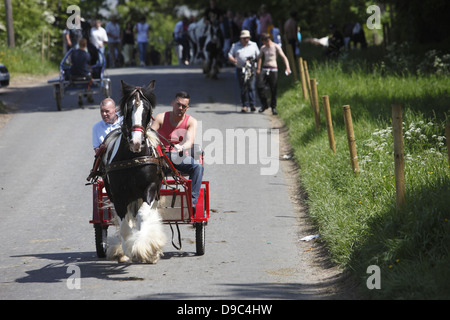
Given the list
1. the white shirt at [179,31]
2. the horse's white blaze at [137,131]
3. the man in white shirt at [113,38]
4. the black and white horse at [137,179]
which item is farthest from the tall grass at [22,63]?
the horse's white blaze at [137,131]

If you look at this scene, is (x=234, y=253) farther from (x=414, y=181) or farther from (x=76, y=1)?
(x=76, y=1)

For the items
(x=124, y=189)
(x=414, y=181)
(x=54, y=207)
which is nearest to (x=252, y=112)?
(x=54, y=207)

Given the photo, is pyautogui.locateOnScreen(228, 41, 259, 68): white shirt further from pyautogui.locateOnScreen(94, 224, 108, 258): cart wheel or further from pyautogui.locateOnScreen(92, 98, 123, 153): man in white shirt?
pyautogui.locateOnScreen(94, 224, 108, 258): cart wheel

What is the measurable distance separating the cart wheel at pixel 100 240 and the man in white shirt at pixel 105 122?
965mm

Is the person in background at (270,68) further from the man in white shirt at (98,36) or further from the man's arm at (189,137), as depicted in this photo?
the man's arm at (189,137)

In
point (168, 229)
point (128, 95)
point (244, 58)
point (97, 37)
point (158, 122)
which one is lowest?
point (168, 229)

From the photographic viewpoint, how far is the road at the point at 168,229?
332 inches

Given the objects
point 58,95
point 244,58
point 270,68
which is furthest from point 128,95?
point 58,95

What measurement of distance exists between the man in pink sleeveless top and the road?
39.2 inches

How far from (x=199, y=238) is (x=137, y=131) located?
185 centimetres

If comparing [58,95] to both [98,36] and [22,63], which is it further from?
[22,63]

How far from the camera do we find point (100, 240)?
9.74 m

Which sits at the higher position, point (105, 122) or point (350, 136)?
point (105, 122)

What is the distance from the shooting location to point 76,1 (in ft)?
151
